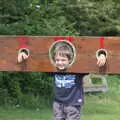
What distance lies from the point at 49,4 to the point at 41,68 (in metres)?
6.84

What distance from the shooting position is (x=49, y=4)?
1349 centimetres

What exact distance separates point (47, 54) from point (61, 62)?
0.31 meters

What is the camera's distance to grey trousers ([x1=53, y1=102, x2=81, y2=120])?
650 centimetres

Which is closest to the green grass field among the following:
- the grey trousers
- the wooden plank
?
the wooden plank

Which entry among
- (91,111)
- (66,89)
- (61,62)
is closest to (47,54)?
(61,62)

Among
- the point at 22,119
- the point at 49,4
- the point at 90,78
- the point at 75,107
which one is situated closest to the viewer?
the point at 75,107

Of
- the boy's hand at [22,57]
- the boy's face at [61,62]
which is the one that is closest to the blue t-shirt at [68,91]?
the boy's face at [61,62]

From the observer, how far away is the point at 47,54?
22.3 ft

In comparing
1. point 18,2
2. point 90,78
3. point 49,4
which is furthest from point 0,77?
point 90,78

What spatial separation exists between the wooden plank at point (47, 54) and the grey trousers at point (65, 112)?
Answer: 1.54 ft

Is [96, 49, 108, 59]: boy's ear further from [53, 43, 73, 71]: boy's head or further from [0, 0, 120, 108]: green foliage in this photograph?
[0, 0, 120, 108]: green foliage

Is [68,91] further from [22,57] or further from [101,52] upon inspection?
[22,57]

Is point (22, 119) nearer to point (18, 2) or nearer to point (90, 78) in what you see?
point (18, 2)

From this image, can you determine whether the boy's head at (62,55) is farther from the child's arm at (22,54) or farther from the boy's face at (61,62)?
the child's arm at (22,54)
